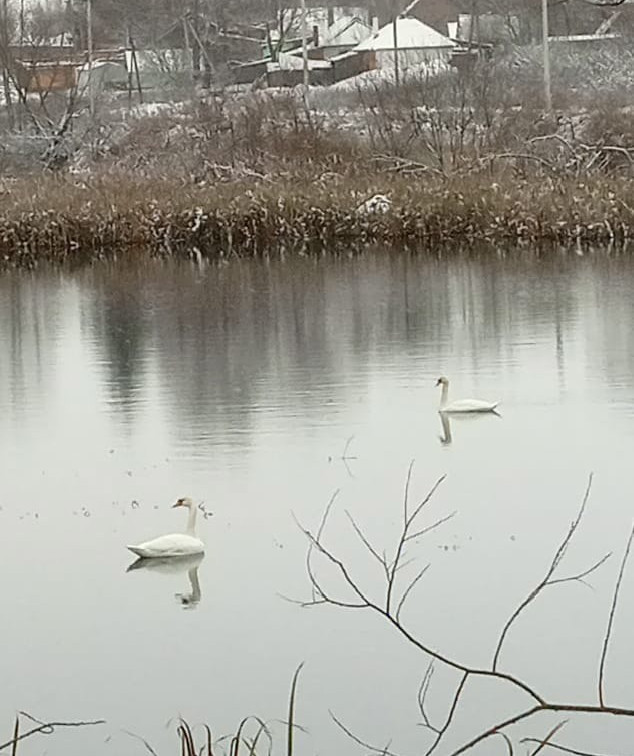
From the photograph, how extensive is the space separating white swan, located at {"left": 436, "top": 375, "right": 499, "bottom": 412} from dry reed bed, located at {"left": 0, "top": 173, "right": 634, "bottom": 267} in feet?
35.1

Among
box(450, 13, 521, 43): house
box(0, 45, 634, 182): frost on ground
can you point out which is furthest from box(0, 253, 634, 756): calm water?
box(450, 13, 521, 43): house

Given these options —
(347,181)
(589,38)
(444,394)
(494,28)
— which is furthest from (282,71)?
(444,394)

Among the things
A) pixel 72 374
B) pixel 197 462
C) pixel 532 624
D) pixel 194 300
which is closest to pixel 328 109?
pixel 194 300

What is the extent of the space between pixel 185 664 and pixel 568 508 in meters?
2.51

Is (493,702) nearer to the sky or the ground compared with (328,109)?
nearer to the ground

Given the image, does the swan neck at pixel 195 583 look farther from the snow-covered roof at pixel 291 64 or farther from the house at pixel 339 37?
the house at pixel 339 37

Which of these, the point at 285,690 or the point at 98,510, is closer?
the point at 285,690

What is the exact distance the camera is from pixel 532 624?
6672 mm

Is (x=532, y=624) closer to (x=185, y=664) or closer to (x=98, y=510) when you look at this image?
(x=185, y=664)

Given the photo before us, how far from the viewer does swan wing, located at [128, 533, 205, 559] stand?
777 cm

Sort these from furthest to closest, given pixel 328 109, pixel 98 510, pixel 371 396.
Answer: pixel 328 109 → pixel 371 396 → pixel 98 510

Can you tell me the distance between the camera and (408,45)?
2128 inches

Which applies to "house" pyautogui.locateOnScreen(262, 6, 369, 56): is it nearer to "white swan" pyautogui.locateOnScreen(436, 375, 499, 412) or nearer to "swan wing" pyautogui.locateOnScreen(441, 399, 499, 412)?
"white swan" pyautogui.locateOnScreen(436, 375, 499, 412)

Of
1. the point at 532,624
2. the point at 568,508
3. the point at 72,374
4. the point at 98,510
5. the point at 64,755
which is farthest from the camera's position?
the point at 72,374
